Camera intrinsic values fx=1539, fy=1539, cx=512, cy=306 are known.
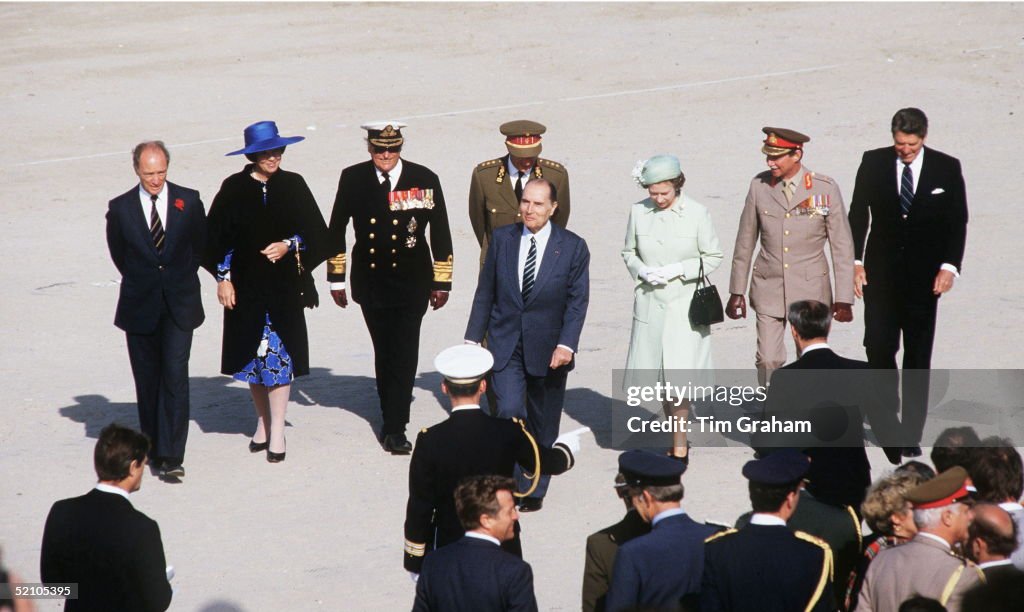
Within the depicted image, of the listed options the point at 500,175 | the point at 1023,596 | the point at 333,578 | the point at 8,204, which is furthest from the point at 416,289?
the point at 8,204

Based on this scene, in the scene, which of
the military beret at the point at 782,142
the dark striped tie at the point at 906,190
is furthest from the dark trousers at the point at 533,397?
the dark striped tie at the point at 906,190

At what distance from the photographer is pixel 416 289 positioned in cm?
899

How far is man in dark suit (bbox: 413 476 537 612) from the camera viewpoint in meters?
4.87

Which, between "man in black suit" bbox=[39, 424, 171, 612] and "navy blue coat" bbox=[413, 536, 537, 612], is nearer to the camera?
"navy blue coat" bbox=[413, 536, 537, 612]

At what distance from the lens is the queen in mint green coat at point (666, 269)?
854 centimetres

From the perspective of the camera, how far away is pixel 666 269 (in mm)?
8586

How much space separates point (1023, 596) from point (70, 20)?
77.9 ft

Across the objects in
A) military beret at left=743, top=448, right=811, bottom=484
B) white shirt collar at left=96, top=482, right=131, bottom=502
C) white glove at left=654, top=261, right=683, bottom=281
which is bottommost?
white shirt collar at left=96, top=482, right=131, bottom=502

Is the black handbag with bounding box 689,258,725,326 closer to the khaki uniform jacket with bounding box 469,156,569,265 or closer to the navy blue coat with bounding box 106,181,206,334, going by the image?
the khaki uniform jacket with bounding box 469,156,569,265

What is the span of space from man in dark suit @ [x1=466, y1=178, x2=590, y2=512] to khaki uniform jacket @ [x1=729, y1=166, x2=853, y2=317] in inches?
47.4

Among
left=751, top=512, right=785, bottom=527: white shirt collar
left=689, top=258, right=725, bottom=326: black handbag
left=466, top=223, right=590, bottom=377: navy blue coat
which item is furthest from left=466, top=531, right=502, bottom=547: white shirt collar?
left=689, top=258, right=725, bottom=326: black handbag

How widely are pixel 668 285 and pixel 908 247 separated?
1410 mm

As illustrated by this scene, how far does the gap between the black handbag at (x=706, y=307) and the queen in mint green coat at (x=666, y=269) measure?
2.9 inches

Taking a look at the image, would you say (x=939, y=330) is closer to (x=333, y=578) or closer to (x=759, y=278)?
(x=759, y=278)
